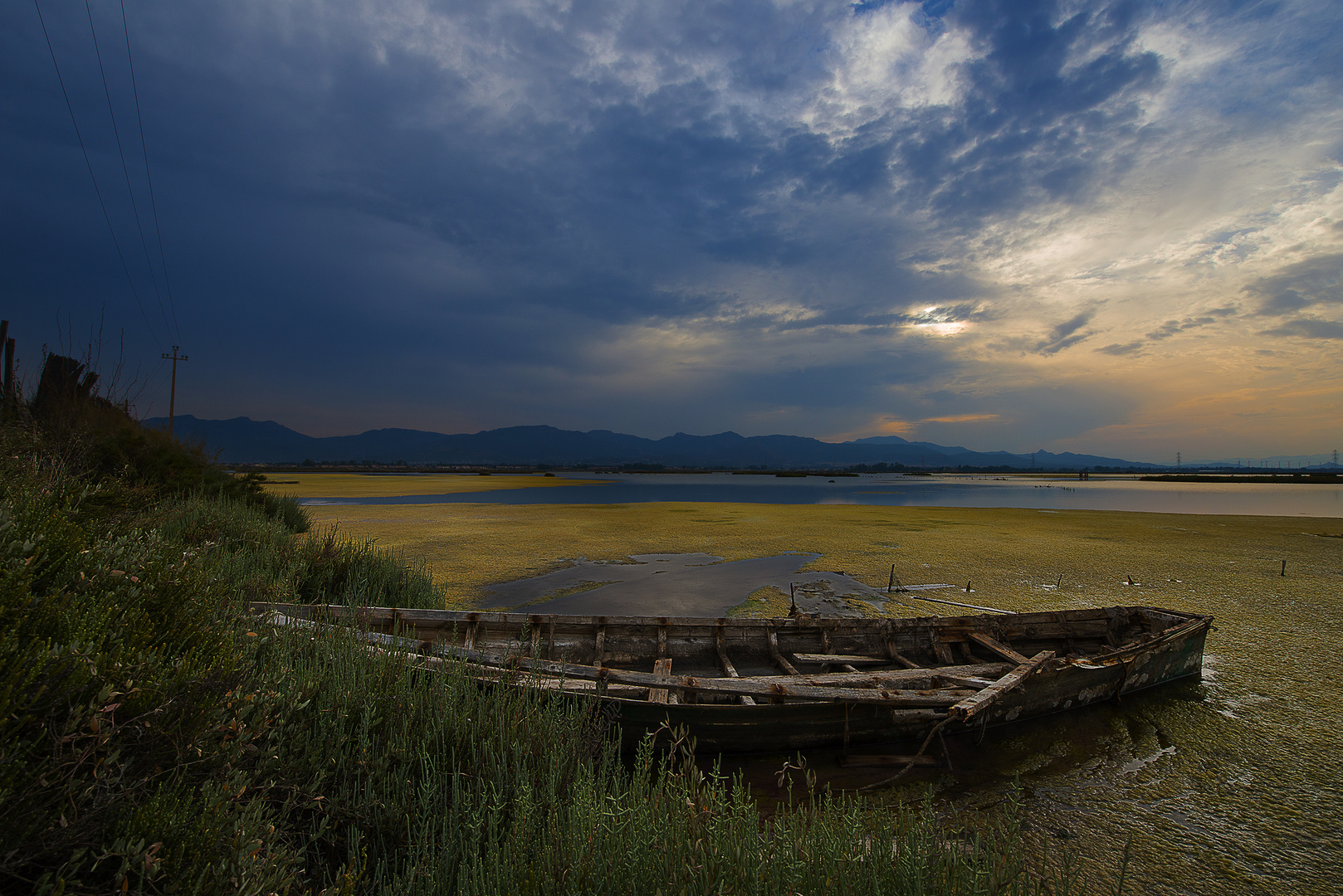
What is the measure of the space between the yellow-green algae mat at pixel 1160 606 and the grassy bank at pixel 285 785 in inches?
42.1

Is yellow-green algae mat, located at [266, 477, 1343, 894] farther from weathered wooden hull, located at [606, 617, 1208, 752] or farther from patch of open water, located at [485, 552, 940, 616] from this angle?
patch of open water, located at [485, 552, 940, 616]

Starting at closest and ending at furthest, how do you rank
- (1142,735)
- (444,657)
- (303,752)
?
(303,752) → (444,657) → (1142,735)

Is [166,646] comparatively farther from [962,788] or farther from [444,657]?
[962,788]

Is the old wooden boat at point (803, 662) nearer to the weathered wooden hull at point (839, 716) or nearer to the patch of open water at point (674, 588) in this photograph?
the weathered wooden hull at point (839, 716)

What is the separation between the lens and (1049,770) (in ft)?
14.2

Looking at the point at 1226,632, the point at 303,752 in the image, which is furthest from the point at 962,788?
the point at 1226,632

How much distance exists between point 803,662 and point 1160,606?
6.72 metres

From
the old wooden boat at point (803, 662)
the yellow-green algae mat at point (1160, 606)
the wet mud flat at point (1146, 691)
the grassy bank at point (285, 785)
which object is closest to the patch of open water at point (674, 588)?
the wet mud flat at point (1146, 691)

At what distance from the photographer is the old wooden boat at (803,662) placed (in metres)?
4.20

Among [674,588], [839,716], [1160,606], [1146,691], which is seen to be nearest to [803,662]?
[839,716]

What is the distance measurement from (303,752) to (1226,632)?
1083 centimetres

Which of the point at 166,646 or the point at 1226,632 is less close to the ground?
the point at 166,646

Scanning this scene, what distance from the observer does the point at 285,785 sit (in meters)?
2.07

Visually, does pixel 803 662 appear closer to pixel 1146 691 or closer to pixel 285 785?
pixel 1146 691
